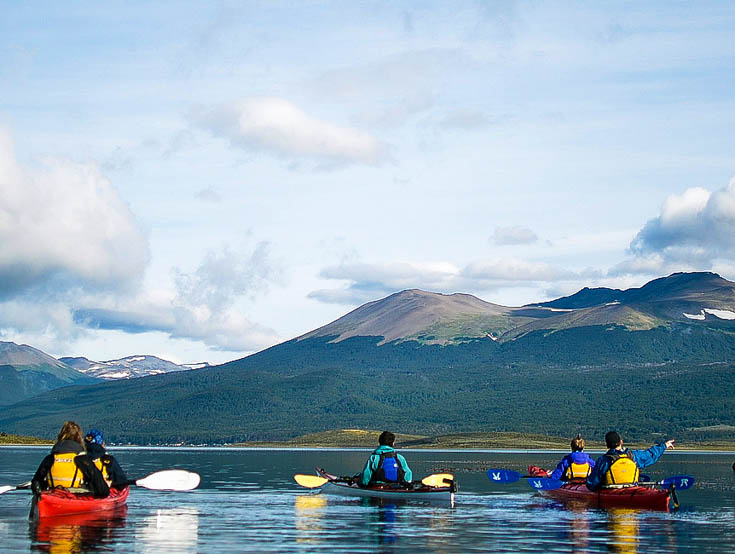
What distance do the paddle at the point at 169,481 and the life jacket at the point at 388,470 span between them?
8931mm

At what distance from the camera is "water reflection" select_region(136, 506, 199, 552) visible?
32.0m

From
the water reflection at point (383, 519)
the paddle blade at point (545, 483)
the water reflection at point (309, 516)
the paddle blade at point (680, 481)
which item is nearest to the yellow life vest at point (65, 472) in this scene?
the water reflection at point (309, 516)

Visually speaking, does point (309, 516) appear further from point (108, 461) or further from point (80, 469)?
point (80, 469)

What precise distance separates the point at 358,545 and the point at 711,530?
44.2 feet

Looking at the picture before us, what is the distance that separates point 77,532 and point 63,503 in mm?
3724

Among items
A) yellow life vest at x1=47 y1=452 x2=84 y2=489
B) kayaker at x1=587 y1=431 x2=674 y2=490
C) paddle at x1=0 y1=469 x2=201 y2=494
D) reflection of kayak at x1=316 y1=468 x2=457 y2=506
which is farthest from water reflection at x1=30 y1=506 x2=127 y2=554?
kayaker at x1=587 y1=431 x2=674 y2=490

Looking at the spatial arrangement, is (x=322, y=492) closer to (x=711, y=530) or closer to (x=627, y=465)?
(x=627, y=465)

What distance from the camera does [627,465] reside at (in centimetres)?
4656

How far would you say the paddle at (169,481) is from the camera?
4416cm

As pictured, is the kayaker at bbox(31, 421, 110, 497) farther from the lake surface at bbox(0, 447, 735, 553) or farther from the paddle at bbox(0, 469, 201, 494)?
the paddle at bbox(0, 469, 201, 494)

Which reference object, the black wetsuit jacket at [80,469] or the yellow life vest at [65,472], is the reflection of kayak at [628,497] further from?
the yellow life vest at [65,472]

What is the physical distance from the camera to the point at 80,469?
1533 inches

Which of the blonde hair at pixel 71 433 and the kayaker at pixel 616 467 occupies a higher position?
the blonde hair at pixel 71 433

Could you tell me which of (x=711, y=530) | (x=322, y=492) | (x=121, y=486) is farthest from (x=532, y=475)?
(x=121, y=486)
